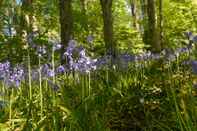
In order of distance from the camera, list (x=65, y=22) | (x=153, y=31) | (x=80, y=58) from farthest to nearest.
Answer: (x=153, y=31) < (x=65, y=22) < (x=80, y=58)

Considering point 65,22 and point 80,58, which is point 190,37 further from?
point 65,22

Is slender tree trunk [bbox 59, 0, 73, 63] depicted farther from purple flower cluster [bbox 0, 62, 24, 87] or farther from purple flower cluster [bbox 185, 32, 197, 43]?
purple flower cluster [bbox 185, 32, 197, 43]

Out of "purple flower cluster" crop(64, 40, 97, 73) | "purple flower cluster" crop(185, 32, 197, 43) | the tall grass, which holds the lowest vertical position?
the tall grass

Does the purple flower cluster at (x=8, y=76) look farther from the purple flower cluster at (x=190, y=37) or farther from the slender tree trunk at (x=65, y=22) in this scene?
the slender tree trunk at (x=65, y=22)

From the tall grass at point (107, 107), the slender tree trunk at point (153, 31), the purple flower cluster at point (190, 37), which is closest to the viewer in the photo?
the tall grass at point (107, 107)

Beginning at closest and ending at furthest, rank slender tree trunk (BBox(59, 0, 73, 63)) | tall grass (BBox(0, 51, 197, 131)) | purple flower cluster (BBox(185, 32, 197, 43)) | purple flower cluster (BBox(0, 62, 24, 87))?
tall grass (BBox(0, 51, 197, 131)) → purple flower cluster (BBox(185, 32, 197, 43)) → purple flower cluster (BBox(0, 62, 24, 87)) → slender tree trunk (BBox(59, 0, 73, 63))

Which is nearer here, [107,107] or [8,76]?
[107,107]

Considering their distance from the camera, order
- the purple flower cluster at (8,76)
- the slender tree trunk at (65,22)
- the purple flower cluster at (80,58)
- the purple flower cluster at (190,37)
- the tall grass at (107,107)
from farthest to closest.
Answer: the slender tree trunk at (65,22)
the purple flower cluster at (8,76)
the purple flower cluster at (80,58)
the purple flower cluster at (190,37)
the tall grass at (107,107)

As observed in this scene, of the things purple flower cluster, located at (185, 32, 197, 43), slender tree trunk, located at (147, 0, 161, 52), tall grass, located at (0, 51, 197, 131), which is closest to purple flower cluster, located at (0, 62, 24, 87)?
tall grass, located at (0, 51, 197, 131)

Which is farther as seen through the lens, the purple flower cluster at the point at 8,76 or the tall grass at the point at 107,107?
the purple flower cluster at the point at 8,76

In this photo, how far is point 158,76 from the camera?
19.0 feet

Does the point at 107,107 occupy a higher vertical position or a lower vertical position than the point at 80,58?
lower

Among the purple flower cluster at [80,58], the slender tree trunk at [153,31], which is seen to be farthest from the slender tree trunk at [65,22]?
the purple flower cluster at [80,58]

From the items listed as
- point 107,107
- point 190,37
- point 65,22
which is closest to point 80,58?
point 107,107
